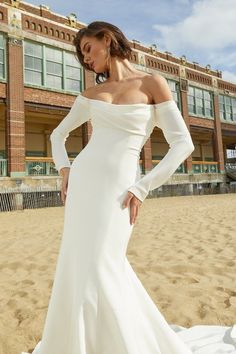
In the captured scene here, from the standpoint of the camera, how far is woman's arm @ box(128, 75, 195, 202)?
155 cm

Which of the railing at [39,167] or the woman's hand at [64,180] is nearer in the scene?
the woman's hand at [64,180]

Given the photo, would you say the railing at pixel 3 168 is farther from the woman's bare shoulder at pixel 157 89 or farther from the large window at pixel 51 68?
the woman's bare shoulder at pixel 157 89

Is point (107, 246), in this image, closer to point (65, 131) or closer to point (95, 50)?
point (65, 131)

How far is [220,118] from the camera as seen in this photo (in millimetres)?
26875

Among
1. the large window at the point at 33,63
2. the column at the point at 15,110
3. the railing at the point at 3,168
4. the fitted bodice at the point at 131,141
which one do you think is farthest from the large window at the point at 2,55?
the fitted bodice at the point at 131,141

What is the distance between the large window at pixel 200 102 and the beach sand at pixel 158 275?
60.6 ft

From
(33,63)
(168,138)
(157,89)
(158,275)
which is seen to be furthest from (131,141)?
(33,63)

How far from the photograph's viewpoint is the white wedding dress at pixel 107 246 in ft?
4.75

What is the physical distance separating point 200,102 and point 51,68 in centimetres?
1283

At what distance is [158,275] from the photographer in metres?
4.20

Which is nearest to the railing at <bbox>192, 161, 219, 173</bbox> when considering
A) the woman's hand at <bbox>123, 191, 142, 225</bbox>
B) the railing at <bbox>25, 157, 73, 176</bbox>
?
the railing at <bbox>25, 157, 73, 176</bbox>

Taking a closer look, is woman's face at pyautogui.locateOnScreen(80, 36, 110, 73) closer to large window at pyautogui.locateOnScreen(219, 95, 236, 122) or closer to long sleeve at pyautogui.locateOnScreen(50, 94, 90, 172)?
long sleeve at pyautogui.locateOnScreen(50, 94, 90, 172)

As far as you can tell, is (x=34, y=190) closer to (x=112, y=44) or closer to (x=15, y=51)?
(x=15, y=51)

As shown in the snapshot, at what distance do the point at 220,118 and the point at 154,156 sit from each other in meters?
6.31
